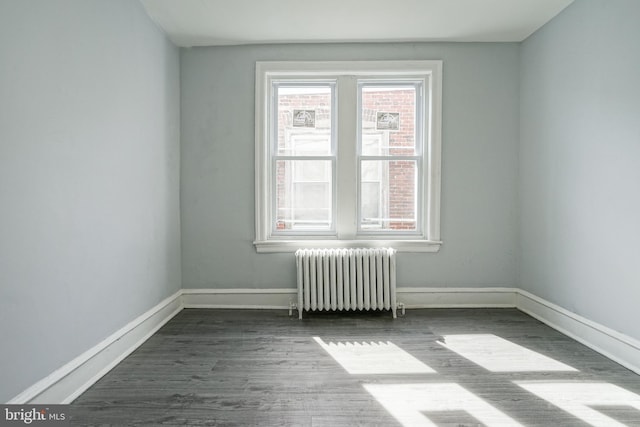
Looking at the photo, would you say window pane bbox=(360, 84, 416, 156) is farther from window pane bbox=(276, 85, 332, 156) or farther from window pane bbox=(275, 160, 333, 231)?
window pane bbox=(275, 160, 333, 231)

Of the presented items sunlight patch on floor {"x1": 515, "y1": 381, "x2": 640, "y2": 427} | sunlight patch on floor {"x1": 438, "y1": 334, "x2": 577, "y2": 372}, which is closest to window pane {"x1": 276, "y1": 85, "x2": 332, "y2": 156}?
sunlight patch on floor {"x1": 438, "y1": 334, "x2": 577, "y2": 372}

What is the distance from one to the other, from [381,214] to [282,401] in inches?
91.1

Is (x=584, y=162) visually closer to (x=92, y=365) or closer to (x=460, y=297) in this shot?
(x=460, y=297)

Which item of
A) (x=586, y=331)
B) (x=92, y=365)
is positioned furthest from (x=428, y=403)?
(x=92, y=365)

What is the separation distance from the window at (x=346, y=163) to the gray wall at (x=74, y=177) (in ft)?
3.82

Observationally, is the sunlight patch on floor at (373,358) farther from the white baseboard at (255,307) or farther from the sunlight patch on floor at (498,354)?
the white baseboard at (255,307)

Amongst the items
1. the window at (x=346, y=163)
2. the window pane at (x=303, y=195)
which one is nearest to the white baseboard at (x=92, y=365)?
the window at (x=346, y=163)

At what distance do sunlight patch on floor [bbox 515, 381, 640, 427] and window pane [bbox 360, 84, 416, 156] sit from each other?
7.93 feet


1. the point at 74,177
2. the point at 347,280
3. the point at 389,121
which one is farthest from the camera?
the point at 389,121

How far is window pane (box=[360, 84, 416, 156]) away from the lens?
3941mm

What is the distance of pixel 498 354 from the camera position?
2725mm

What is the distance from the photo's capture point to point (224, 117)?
12.5 ft

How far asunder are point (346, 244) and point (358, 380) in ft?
5.42

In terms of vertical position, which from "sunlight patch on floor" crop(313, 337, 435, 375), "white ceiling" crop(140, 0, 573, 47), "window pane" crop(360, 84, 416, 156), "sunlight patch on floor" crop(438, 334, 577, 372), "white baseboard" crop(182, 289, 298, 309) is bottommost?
"sunlight patch on floor" crop(313, 337, 435, 375)
